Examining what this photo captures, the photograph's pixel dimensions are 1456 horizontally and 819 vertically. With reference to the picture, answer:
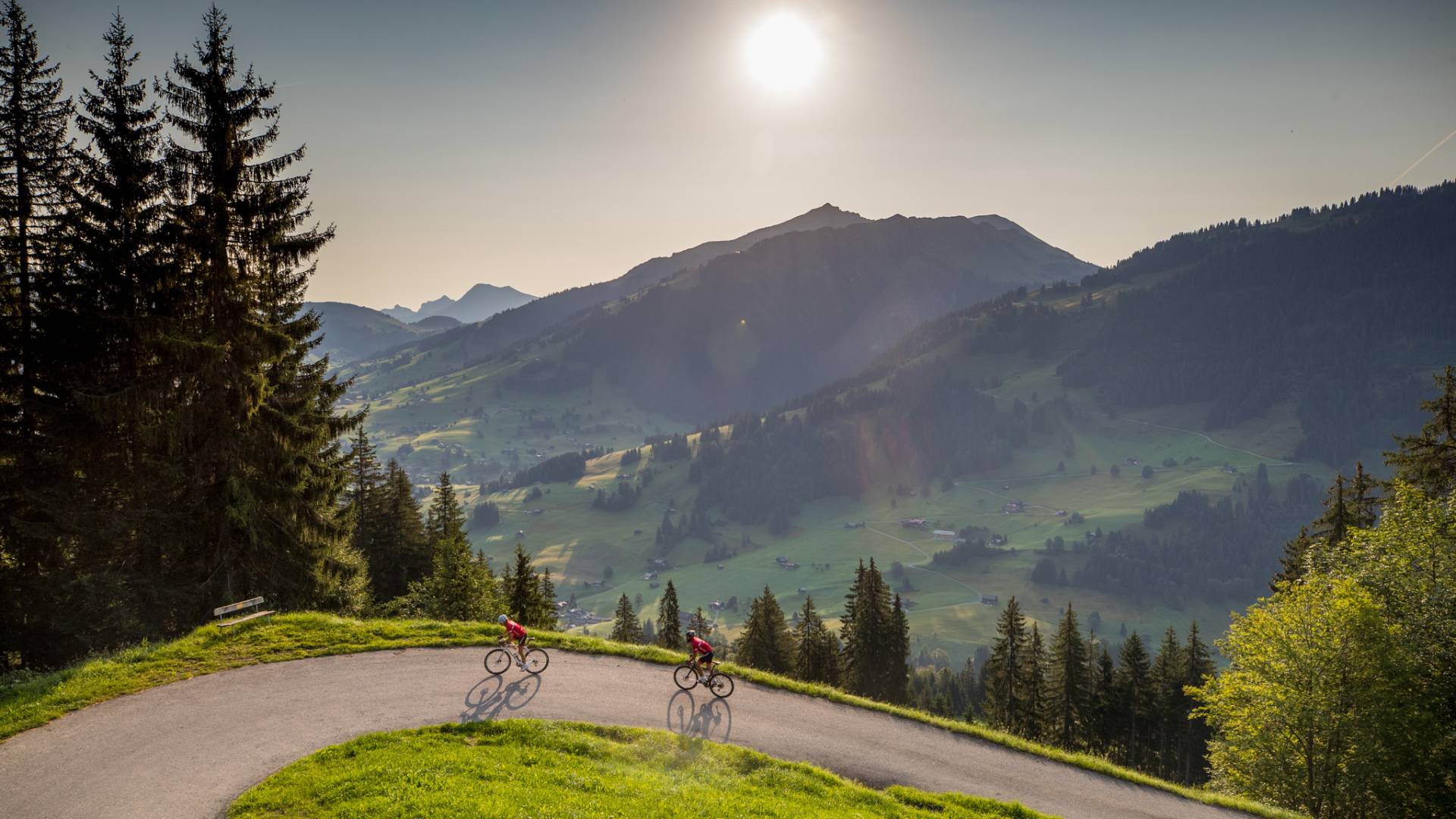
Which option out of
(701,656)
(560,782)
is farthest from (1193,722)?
(560,782)

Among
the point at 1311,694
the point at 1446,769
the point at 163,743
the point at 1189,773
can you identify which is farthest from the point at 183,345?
the point at 1189,773

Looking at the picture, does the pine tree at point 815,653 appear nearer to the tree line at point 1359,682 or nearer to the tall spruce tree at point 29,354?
the tree line at point 1359,682

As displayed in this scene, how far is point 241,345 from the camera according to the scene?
1043 inches

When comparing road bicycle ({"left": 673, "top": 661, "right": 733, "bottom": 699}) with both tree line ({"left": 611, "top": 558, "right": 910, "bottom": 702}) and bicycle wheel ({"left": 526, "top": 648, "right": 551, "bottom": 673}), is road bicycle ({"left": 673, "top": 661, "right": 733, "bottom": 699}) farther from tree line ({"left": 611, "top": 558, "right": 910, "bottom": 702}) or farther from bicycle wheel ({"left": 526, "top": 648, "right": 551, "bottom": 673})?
tree line ({"left": 611, "top": 558, "right": 910, "bottom": 702})

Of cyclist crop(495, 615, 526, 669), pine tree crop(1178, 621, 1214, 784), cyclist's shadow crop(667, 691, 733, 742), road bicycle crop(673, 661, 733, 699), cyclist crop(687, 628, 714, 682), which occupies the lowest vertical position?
pine tree crop(1178, 621, 1214, 784)

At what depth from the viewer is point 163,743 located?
16484mm

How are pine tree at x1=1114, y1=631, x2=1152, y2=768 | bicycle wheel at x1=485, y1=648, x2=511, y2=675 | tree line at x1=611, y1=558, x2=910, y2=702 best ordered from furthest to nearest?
1. pine tree at x1=1114, y1=631, x2=1152, y2=768
2. tree line at x1=611, y1=558, x2=910, y2=702
3. bicycle wheel at x1=485, y1=648, x2=511, y2=675

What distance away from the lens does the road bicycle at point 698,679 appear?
2230cm

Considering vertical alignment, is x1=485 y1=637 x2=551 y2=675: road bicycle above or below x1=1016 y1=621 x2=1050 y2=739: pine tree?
above

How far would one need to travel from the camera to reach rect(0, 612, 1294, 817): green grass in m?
18.5

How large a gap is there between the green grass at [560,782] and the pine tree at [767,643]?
4981 cm

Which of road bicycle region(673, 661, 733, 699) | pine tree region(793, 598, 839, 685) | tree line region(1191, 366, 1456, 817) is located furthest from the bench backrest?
pine tree region(793, 598, 839, 685)

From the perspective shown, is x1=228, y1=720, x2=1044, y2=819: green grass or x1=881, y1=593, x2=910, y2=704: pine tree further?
x1=881, y1=593, x2=910, y2=704: pine tree

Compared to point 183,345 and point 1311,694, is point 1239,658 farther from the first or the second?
point 183,345
